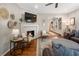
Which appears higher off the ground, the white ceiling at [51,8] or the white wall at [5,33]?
the white ceiling at [51,8]

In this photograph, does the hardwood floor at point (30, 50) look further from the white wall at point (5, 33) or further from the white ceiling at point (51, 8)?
the white ceiling at point (51, 8)

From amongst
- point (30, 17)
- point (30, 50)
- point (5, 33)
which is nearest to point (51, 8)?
point (30, 17)

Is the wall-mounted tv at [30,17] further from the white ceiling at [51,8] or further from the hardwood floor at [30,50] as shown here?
the hardwood floor at [30,50]

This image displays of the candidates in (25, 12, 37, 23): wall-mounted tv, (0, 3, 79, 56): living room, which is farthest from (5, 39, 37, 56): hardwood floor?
(25, 12, 37, 23): wall-mounted tv

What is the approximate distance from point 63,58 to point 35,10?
1189mm

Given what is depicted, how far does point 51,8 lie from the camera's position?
2.36 metres

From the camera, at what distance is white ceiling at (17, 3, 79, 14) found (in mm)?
2307

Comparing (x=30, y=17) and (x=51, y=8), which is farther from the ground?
(x=51, y=8)

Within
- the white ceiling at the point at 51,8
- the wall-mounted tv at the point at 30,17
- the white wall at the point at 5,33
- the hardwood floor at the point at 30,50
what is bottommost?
the hardwood floor at the point at 30,50

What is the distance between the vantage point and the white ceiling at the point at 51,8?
2307mm

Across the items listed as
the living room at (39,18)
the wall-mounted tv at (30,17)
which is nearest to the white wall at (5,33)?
the living room at (39,18)

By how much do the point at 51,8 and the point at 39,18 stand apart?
13.2 inches

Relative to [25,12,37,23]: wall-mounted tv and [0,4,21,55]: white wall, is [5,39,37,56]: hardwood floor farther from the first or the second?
[25,12,37,23]: wall-mounted tv

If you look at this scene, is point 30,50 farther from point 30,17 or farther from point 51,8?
point 51,8
